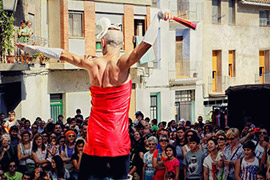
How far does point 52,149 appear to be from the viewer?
10391mm

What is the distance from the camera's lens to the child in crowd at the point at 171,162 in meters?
9.34

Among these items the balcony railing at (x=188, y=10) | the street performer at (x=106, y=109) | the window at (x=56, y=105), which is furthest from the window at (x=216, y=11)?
the street performer at (x=106, y=109)

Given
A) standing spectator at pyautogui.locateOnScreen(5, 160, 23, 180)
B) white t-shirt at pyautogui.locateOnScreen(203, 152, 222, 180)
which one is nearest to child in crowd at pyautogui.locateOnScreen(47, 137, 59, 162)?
standing spectator at pyautogui.locateOnScreen(5, 160, 23, 180)

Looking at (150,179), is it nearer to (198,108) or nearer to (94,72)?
(94,72)

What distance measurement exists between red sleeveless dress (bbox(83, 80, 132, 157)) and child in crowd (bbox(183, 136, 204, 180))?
4.93 meters

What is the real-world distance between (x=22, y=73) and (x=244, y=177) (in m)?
12.5

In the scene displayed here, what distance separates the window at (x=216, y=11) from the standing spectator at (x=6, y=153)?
20.3 m

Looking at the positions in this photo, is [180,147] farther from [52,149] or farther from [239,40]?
[239,40]

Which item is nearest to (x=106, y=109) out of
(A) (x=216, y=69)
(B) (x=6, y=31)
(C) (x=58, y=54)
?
(C) (x=58, y=54)

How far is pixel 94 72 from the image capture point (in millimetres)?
4910

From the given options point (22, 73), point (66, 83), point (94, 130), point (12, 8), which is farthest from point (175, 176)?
point (66, 83)

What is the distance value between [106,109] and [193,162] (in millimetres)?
5087

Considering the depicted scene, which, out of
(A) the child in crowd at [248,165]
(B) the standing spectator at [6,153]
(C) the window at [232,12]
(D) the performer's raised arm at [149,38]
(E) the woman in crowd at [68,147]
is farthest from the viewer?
(C) the window at [232,12]

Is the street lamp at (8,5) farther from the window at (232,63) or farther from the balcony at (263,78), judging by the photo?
the balcony at (263,78)
